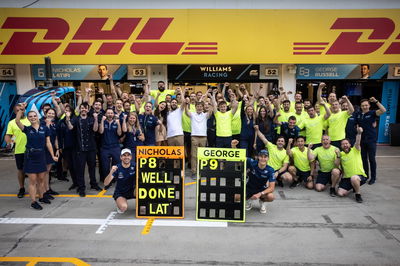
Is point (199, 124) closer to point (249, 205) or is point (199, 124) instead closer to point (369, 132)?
point (249, 205)

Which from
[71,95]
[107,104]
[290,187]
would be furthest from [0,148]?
[290,187]

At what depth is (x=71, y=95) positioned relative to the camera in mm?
11602

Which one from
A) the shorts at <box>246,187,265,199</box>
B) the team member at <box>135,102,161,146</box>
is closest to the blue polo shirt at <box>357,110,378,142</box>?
the shorts at <box>246,187,265,199</box>

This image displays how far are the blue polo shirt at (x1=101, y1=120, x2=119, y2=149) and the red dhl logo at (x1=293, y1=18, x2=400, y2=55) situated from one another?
7793 mm

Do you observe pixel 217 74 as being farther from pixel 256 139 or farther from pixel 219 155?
pixel 219 155

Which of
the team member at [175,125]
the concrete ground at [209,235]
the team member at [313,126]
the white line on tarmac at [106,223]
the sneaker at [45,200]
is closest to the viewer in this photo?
the concrete ground at [209,235]

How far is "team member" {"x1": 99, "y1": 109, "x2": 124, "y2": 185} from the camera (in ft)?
23.4

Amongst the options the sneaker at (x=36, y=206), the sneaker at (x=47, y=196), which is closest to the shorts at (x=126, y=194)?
the sneaker at (x=36, y=206)

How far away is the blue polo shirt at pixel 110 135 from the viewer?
7141 mm

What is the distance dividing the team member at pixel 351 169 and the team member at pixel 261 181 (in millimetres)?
2117

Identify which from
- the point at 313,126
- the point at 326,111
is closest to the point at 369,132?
the point at 326,111

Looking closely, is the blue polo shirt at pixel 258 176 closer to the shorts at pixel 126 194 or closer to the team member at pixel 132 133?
the shorts at pixel 126 194

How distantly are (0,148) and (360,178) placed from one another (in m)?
13.6

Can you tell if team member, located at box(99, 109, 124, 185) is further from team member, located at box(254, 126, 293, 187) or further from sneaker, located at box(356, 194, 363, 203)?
sneaker, located at box(356, 194, 363, 203)
